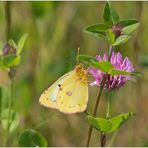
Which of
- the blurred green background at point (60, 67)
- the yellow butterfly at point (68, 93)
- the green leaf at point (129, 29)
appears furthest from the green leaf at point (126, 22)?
the blurred green background at point (60, 67)

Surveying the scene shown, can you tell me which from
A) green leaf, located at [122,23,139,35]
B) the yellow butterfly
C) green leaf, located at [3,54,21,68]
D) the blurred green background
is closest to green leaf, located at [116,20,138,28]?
green leaf, located at [122,23,139,35]

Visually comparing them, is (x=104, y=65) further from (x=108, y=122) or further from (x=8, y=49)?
(x=8, y=49)

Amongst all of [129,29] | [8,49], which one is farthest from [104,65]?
[8,49]

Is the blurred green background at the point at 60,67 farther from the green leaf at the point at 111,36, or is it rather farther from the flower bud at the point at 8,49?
the green leaf at the point at 111,36

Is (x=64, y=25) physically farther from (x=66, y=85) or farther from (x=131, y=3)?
(x=66, y=85)

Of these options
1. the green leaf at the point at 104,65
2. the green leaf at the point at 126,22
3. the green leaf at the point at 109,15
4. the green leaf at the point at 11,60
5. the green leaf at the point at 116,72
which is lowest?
the green leaf at the point at 11,60

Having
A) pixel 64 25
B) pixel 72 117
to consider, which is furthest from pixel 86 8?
pixel 72 117
